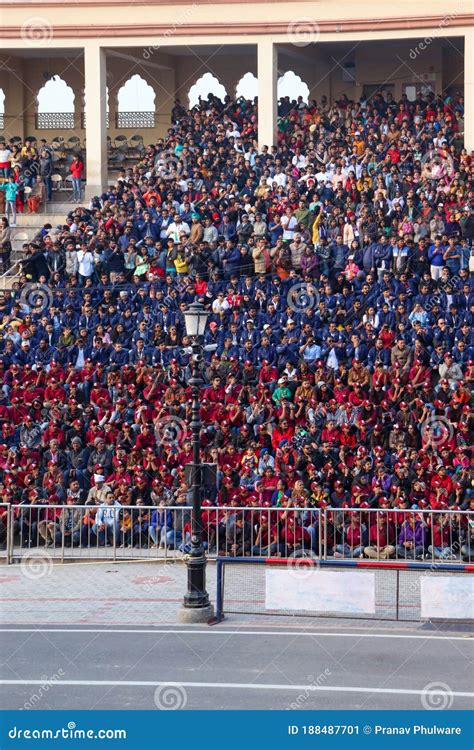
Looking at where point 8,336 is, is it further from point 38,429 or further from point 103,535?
point 103,535

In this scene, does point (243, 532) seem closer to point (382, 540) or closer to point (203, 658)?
point (382, 540)

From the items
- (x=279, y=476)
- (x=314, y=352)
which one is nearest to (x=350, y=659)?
(x=279, y=476)

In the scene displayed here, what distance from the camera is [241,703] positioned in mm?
15281

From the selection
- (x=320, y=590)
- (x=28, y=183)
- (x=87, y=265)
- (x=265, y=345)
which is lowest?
(x=320, y=590)

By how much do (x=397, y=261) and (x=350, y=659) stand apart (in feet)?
43.0

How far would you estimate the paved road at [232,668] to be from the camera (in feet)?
50.6

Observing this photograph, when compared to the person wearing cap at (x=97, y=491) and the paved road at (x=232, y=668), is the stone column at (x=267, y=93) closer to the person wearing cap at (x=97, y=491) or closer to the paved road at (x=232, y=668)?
the person wearing cap at (x=97, y=491)

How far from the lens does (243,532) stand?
2317 centimetres

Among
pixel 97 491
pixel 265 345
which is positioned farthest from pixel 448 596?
pixel 265 345

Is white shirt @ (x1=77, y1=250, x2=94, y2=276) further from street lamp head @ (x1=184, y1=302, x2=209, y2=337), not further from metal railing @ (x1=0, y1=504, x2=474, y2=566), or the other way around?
street lamp head @ (x1=184, y1=302, x2=209, y2=337)

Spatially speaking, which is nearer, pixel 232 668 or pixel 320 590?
pixel 232 668

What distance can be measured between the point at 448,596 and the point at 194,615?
144 inches

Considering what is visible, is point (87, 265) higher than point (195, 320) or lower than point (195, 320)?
higher

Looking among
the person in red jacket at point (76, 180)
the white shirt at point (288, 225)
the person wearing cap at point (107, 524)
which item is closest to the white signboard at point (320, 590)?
the person wearing cap at point (107, 524)
